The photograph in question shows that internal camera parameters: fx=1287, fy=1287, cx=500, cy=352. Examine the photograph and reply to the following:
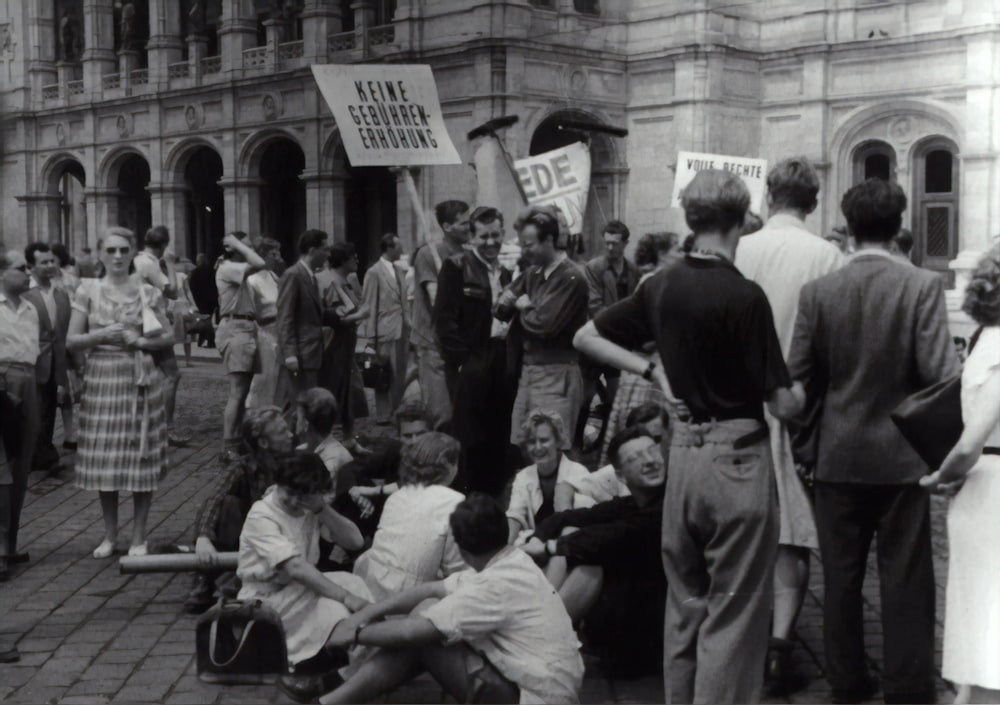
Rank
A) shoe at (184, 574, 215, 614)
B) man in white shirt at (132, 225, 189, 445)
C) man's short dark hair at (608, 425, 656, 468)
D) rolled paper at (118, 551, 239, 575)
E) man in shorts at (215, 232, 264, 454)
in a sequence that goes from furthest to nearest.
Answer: man in shorts at (215, 232, 264, 454)
man in white shirt at (132, 225, 189, 445)
shoe at (184, 574, 215, 614)
rolled paper at (118, 551, 239, 575)
man's short dark hair at (608, 425, 656, 468)

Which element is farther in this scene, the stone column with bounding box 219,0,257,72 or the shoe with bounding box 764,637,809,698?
the stone column with bounding box 219,0,257,72

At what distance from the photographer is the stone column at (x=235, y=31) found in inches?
989

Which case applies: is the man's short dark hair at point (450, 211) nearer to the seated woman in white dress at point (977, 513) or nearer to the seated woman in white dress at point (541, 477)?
the seated woman in white dress at point (541, 477)

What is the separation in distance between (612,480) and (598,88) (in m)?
18.4

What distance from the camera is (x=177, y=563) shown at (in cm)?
563

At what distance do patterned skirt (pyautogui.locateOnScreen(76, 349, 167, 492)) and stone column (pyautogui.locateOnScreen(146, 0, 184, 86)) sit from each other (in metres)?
18.8

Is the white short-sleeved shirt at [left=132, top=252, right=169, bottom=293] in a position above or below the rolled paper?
above

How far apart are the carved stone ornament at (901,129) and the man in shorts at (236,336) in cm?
1522

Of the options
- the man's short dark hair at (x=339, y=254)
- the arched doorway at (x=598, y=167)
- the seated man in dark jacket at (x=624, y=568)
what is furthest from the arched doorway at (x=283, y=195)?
the seated man in dark jacket at (x=624, y=568)

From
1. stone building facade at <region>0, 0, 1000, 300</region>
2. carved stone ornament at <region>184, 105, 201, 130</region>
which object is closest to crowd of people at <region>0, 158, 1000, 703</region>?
stone building facade at <region>0, 0, 1000, 300</region>

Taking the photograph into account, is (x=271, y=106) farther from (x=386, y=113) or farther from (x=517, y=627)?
(x=517, y=627)

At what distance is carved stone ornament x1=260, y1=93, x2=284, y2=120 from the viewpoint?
86.3 feet

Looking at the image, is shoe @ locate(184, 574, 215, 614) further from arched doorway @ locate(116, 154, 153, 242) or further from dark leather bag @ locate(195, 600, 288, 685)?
arched doorway @ locate(116, 154, 153, 242)

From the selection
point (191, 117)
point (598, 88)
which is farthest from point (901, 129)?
point (191, 117)
